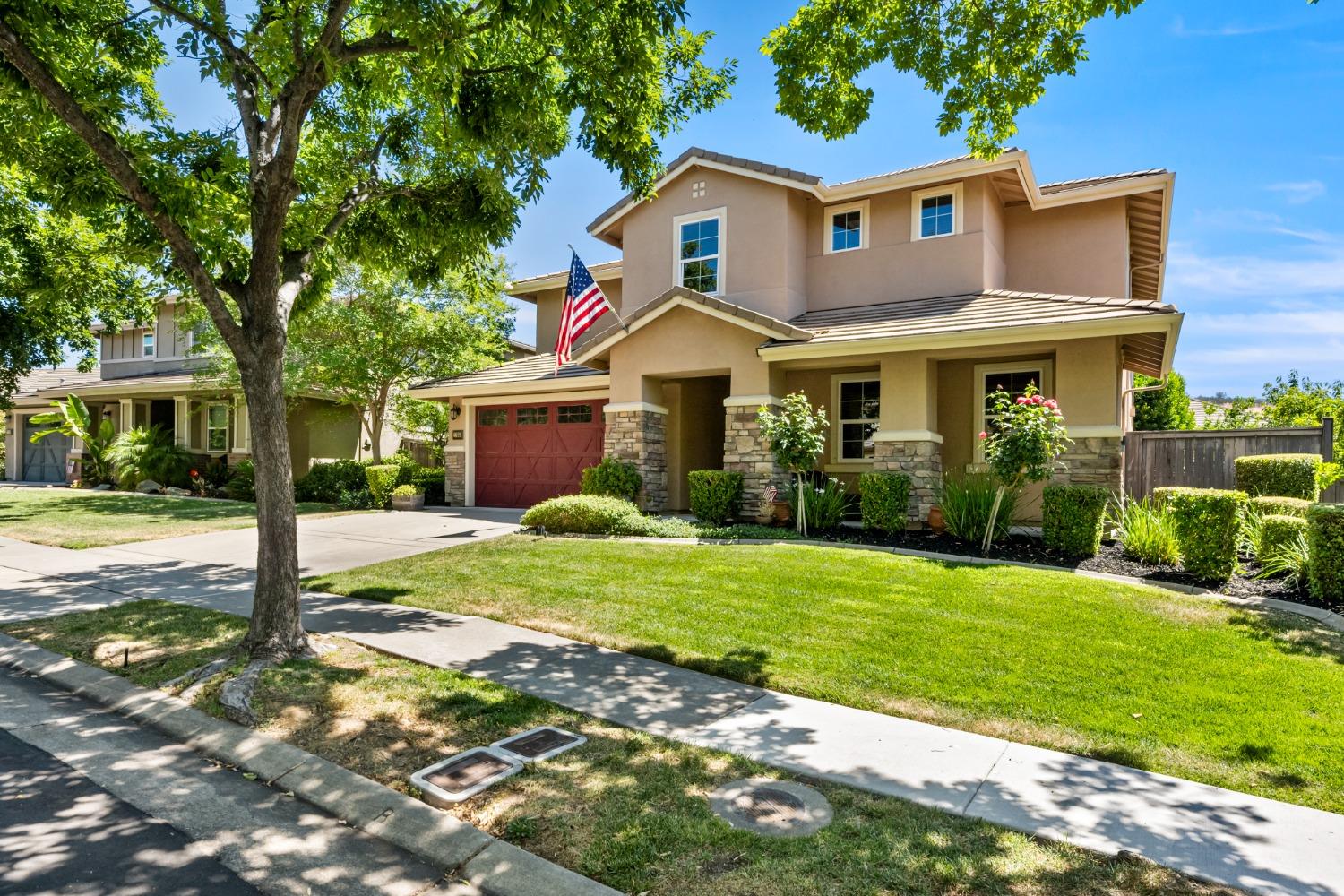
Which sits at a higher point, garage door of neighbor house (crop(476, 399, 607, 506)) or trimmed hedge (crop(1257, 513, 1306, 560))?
garage door of neighbor house (crop(476, 399, 607, 506))

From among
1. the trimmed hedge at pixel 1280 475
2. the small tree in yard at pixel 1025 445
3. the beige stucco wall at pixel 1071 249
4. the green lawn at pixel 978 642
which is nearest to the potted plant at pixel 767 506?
the green lawn at pixel 978 642

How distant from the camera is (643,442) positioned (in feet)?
48.6

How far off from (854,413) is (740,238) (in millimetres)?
4481

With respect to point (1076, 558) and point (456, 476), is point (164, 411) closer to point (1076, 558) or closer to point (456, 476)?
point (456, 476)

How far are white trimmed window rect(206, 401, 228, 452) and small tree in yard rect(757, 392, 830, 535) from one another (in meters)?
20.9

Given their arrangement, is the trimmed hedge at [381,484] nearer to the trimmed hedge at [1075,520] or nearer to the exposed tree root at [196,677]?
the exposed tree root at [196,677]

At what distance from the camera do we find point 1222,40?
25.0 feet

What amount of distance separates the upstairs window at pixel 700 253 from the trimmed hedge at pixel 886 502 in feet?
19.8

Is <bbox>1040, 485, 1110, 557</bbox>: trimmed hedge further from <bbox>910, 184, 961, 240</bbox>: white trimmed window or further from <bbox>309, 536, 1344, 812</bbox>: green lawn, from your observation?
<bbox>910, 184, 961, 240</bbox>: white trimmed window

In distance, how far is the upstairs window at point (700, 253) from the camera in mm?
15820

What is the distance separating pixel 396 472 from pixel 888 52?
15.5 metres

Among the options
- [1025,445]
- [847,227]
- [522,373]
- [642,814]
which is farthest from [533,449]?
[642,814]

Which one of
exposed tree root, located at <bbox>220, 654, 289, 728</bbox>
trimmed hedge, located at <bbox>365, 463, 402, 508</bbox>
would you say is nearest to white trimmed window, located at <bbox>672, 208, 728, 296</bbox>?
trimmed hedge, located at <bbox>365, 463, 402, 508</bbox>

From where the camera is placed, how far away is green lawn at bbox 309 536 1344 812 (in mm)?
4645
